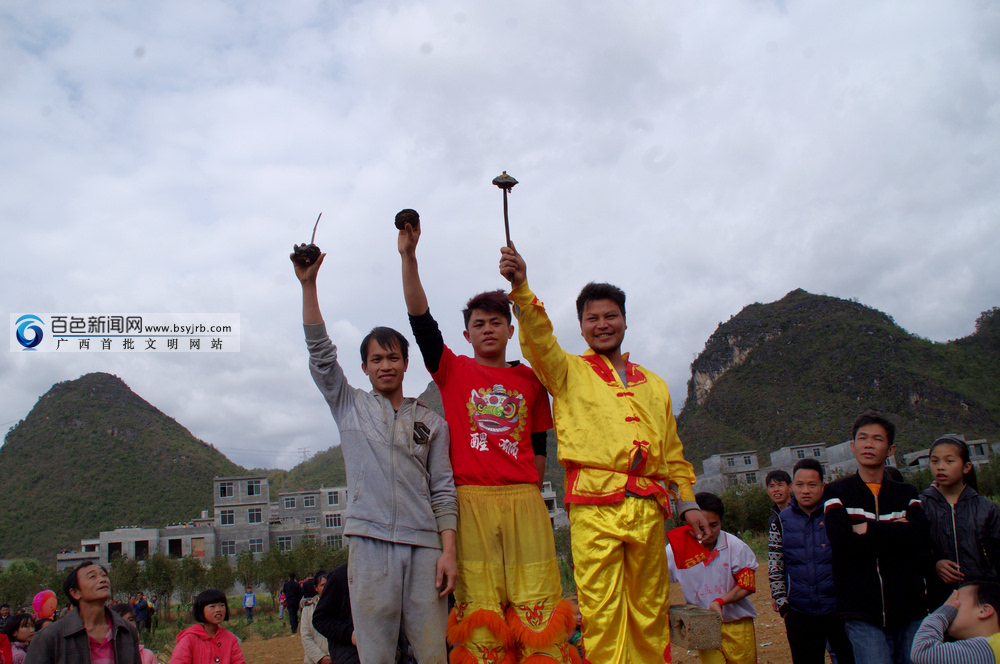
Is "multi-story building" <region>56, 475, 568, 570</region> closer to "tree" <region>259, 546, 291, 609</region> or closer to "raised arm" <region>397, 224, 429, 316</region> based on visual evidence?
"tree" <region>259, 546, 291, 609</region>

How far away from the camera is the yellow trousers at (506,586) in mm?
2955

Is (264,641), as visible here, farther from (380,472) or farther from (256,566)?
(256,566)

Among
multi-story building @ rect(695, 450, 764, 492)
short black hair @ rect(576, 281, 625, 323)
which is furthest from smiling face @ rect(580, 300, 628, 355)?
multi-story building @ rect(695, 450, 764, 492)

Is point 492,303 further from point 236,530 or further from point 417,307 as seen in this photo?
point 236,530

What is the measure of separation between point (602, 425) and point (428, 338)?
3.31 feet

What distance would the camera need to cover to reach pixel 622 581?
115 inches

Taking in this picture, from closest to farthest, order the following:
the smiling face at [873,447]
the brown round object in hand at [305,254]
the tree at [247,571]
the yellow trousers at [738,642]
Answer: the brown round object in hand at [305,254] < the smiling face at [873,447] < the yellow trousers at [738,642] < the tree at [247,571]

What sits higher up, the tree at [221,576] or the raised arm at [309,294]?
the raised arm at [309,294]

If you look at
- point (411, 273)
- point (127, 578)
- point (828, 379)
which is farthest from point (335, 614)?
point (828, 379)

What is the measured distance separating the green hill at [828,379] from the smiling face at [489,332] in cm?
6341

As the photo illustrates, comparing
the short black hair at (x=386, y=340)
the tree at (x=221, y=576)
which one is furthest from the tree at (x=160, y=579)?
the short black hair at (x=386, y=340)

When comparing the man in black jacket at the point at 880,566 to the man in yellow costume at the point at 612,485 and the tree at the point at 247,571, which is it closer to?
the man in yellow costume at the point at 612,485

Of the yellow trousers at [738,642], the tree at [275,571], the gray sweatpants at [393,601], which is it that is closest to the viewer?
the gray sweatpants at [393,601]

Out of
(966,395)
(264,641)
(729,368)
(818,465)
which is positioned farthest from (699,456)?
(818,465)
